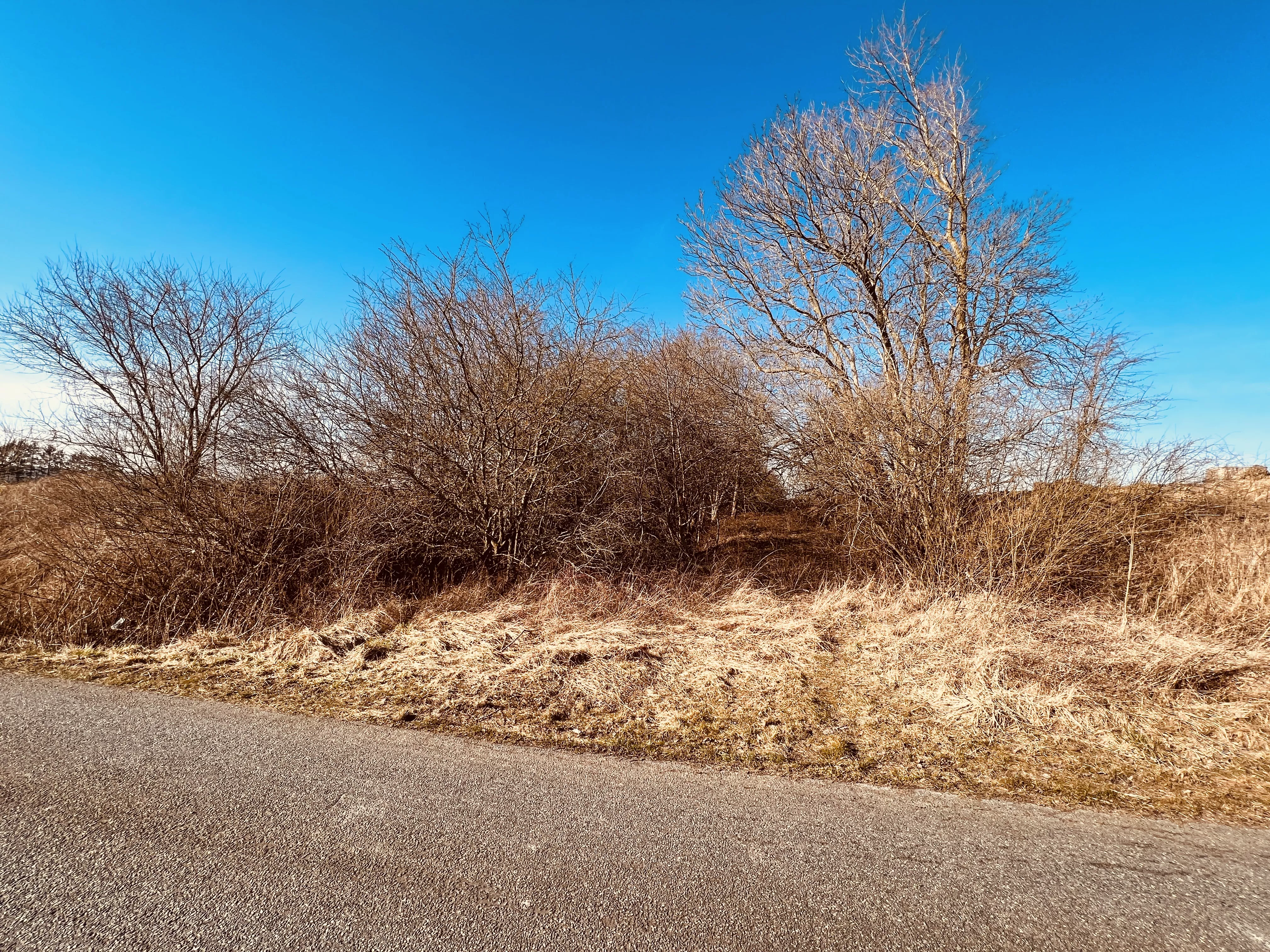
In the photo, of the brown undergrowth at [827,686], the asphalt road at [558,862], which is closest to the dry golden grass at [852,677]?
the brown undergrowth at [827,686]

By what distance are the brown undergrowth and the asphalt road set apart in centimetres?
51

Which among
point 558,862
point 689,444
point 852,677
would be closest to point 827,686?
point 852,677

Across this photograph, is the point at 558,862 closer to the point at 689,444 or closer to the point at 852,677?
the point at 852,677

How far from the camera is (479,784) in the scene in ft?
11.0

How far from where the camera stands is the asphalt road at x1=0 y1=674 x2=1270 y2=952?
2209mm

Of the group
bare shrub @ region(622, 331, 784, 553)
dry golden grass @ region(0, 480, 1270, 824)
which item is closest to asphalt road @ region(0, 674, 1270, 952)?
dry golden grass @ region(0, 480, 1270, 824)

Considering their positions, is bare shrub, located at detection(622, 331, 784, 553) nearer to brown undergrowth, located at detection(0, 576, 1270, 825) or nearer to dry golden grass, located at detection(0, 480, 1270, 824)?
dry golden grass, located at detection(0, 480, 1270, 824)

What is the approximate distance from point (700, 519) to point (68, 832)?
10173 millimetres

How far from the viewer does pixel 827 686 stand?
514 cm

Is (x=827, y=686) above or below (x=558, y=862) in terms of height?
above

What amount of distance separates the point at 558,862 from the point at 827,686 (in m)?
3.20

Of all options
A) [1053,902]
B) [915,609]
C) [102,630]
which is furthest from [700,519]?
[1053,902]

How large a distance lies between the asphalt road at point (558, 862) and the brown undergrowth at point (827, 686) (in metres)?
0.51

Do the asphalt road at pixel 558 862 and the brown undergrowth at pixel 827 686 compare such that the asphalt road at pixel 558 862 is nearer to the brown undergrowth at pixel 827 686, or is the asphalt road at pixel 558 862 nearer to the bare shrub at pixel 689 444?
the brown undergrowth at pixel 827 686
